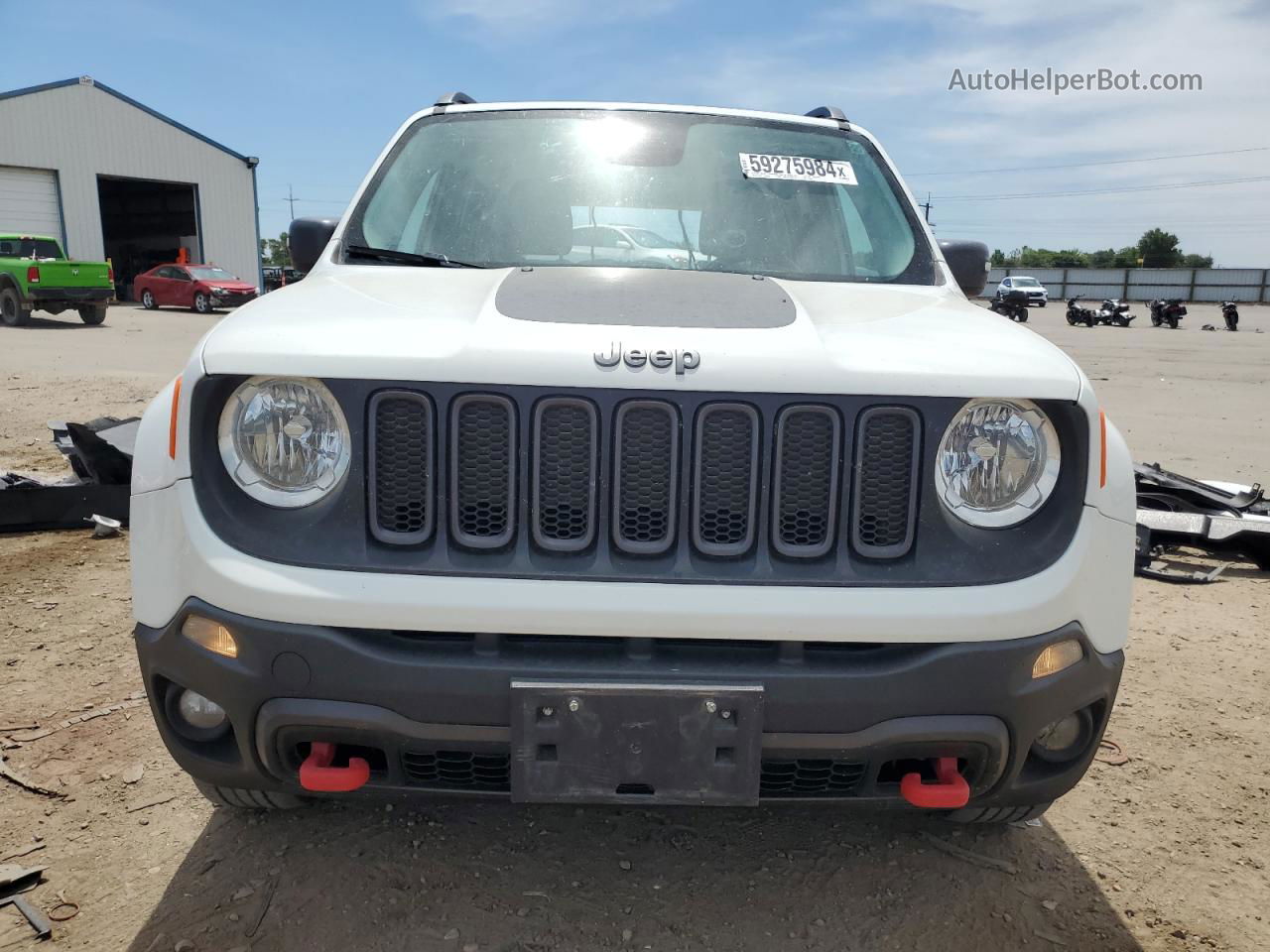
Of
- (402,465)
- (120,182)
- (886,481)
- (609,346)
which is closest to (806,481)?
(886,481)

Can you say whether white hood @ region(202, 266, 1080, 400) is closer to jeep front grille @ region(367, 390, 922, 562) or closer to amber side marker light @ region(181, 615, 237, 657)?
jeep front grille @ region(367, 390, 922, 562)

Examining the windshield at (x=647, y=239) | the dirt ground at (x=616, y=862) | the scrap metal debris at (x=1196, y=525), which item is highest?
the windshield at (x=647, y=239)

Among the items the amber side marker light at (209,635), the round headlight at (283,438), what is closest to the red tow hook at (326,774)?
the amber side marker light at (209,635)

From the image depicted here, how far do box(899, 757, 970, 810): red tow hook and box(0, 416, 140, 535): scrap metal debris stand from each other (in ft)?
15.7

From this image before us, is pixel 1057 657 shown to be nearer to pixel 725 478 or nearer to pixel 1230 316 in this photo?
pixel 725 478

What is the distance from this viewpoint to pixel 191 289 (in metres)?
28.4

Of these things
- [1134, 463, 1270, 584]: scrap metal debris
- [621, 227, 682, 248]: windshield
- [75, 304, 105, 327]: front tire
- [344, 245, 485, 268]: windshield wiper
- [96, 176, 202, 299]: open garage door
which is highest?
[96, 176, 202, 299]: open garage door

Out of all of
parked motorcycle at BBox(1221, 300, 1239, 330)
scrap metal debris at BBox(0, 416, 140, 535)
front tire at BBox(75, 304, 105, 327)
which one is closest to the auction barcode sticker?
scrap metal debris at BBox(0, 416, 140, 535)

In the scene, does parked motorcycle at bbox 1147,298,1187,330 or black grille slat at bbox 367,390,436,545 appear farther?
parked motorcycle at bbox 1147,298,1187,330

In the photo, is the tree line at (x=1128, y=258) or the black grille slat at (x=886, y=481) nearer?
the black grille slat at (x=886, y=481)

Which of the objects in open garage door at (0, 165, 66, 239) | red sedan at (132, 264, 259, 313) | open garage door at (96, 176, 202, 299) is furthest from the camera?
open garage door at (96, 176, 202, 299)

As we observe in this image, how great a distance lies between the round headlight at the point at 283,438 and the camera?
1934 millimetres

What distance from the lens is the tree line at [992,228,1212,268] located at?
69.2 metres

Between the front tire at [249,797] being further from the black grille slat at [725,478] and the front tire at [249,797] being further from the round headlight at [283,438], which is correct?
the black grille slat at [725,478]
